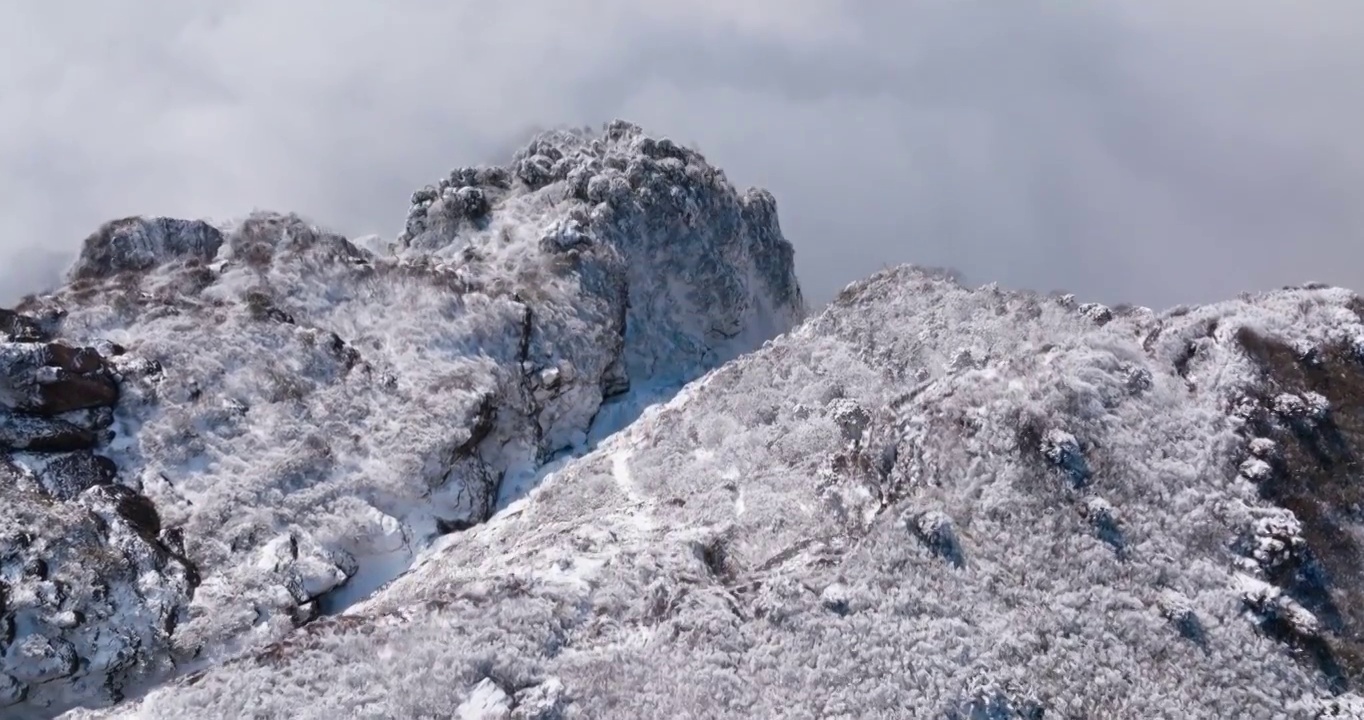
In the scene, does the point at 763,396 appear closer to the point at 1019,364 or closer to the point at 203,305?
the point at 1019,364

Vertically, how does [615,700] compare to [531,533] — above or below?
below

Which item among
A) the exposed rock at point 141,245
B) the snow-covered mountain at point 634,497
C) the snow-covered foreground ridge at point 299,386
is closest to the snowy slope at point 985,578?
the snow-covered mountain at point 634,497

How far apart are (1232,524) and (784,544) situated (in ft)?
36.6

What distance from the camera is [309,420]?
38.7 metres

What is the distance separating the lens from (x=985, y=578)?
22141 millimetres

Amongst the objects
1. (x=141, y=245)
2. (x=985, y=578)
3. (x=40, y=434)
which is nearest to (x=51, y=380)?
(x=40, y=434)

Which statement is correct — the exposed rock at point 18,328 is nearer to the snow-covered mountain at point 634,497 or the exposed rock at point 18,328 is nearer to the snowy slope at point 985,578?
the snow-covered mountain at point 634,497

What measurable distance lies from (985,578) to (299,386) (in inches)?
1175

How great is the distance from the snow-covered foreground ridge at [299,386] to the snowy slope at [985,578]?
995cm

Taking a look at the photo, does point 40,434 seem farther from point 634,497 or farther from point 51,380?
point 634,497

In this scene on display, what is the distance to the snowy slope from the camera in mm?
20047

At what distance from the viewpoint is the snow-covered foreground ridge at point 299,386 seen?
2964 cm

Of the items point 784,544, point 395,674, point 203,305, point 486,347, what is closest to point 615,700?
point 395,674

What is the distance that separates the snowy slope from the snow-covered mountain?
93 mm
